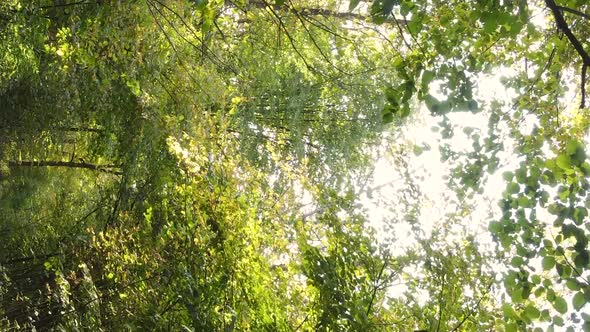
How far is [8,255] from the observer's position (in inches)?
358

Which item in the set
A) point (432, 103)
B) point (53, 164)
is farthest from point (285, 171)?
point (53, 164)

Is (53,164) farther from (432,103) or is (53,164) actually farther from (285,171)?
(432,103)

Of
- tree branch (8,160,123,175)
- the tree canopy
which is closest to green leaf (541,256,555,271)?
the tree canopy

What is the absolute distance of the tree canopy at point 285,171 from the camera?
→ 2023mm

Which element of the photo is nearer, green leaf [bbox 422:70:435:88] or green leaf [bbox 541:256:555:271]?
green leaf [bbox 541:256:555:271]

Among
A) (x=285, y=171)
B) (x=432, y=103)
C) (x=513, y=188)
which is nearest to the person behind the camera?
(x=513, y=188)

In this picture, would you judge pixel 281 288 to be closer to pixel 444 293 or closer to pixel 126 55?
pixel 444 293

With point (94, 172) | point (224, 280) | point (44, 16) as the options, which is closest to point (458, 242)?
point (224, 280)

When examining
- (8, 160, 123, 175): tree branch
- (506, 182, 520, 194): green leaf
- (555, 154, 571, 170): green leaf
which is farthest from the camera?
(8, 160, 123, 175): tree branch

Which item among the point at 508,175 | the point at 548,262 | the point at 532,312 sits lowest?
the point at 532,312

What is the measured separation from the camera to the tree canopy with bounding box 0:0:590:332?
6.64 feet

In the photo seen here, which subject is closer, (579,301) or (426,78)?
(579,301)

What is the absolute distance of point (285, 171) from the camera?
184 inches

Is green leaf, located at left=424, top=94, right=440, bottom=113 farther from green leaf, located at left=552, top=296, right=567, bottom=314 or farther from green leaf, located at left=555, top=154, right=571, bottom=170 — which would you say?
green leaf, located at left=552, top=296, right=567, bottom=314
